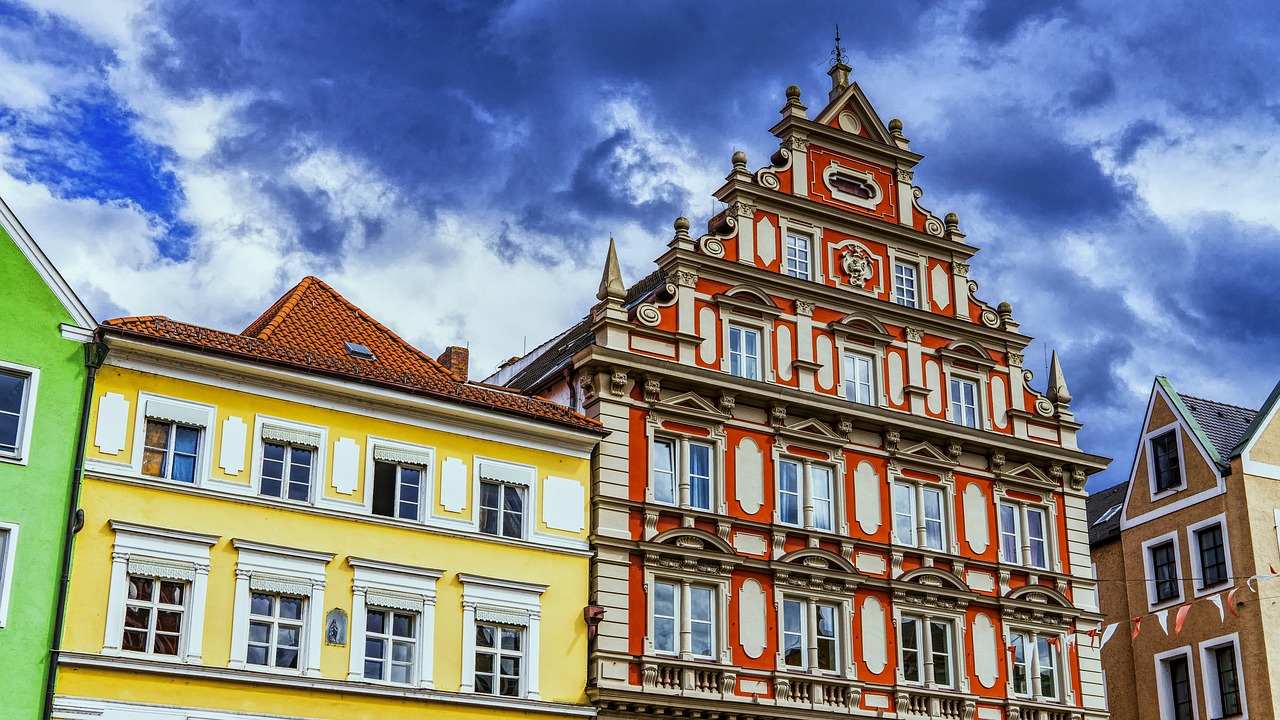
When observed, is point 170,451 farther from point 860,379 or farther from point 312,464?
point 860,379

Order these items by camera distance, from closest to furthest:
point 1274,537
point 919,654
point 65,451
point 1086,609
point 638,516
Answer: point 65,451 < point 638,516 < point 919,654 < point 1086,609 < point 1274,537

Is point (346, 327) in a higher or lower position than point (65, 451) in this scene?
higher

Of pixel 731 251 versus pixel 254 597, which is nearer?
pixel 254 597

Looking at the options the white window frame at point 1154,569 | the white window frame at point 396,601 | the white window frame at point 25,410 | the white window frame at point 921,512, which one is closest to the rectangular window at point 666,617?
the white window frame at point 396,601

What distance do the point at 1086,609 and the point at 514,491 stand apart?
1833 cm

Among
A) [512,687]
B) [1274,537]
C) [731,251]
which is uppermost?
[731,251]

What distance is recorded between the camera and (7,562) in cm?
3144

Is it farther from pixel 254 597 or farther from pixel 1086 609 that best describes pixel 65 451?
pixel 1086 609

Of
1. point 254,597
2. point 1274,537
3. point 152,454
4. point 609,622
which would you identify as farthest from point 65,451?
point 1274,537

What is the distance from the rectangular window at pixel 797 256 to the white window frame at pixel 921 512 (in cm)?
632

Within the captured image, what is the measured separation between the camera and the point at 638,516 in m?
39.6

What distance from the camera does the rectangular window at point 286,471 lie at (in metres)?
35.1

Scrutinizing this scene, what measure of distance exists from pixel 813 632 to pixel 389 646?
11610 mm

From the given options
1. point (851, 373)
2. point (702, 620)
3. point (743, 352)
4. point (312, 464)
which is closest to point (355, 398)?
point (312, 464)
